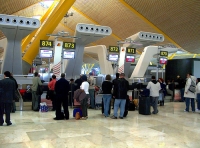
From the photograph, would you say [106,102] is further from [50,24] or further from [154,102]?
[50,24]

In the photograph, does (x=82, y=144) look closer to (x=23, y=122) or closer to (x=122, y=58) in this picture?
(x=23, y=122)

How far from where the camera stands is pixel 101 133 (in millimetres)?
5832

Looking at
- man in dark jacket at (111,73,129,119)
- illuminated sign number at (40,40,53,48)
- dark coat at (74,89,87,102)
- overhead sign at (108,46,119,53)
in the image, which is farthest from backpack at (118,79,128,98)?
overhead sign at (108,46,119,53)

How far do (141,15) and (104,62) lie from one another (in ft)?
22.5

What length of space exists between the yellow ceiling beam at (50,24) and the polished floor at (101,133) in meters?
10.9

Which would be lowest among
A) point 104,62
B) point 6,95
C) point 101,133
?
point 101,133

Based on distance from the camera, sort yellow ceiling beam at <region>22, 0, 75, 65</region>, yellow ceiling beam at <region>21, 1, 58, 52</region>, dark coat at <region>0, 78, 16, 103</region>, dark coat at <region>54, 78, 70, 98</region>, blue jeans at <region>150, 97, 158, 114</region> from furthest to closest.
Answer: yellow ceiling beam at <region>21, 1, 58, 52</region> < yellow ceiling beam at <region>22, 0, 75, 65</region> < blue jeans at <region>150, 97, 158, 114</region> < dark coat at <region>54, 78, 70, 98</region> < dark coat at <region>0, 78, 16, 103</region>

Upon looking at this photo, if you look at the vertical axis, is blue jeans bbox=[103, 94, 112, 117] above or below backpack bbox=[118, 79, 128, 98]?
below

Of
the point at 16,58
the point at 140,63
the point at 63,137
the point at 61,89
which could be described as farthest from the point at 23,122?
the point at 140,63

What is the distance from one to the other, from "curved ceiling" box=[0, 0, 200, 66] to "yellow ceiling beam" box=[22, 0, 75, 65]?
452 cm

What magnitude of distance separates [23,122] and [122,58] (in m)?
12.3

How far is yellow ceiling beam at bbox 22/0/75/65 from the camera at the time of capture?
1677 centimetres

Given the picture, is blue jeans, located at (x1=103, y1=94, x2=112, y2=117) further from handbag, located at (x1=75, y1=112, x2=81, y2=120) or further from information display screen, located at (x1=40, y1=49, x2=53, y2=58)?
information display screen, located at (x1=40, y1=49, x2=53, y2=58)

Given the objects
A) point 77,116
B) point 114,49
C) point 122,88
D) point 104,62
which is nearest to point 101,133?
point 77,116
